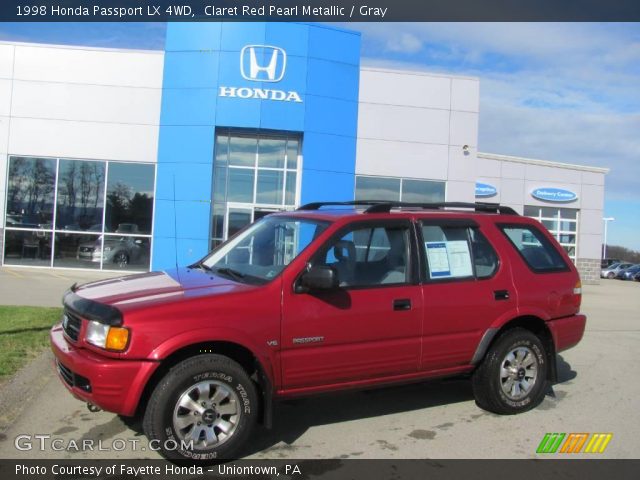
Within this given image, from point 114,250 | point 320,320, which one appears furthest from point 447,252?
point 114,250

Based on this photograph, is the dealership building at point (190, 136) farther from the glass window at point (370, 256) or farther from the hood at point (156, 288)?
the glass window at point (370, 256)

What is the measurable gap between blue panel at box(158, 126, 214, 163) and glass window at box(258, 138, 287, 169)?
67.1 inches

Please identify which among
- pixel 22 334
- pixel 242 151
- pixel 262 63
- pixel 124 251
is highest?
pixel 262 63

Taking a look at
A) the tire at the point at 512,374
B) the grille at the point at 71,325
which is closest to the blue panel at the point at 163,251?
the grille at the point at 71,325

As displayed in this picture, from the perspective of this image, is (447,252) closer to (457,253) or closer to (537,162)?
(457,253)

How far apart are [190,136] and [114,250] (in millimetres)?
4302

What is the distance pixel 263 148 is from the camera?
1875 centimetres

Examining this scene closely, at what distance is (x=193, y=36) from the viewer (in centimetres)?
1798

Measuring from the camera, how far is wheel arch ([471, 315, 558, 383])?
17.2ft

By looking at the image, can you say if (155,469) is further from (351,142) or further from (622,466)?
(351,142)

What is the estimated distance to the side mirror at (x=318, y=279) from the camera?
168 inches

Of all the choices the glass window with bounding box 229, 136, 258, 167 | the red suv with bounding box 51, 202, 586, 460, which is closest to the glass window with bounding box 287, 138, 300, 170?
the glass window with bounding box 229, 136, 258, 167

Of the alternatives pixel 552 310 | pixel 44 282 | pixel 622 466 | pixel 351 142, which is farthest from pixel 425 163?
pixel 622 466

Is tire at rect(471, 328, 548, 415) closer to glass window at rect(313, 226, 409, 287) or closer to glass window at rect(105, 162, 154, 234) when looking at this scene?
glass window at rect(313, 226, 409, 287)
